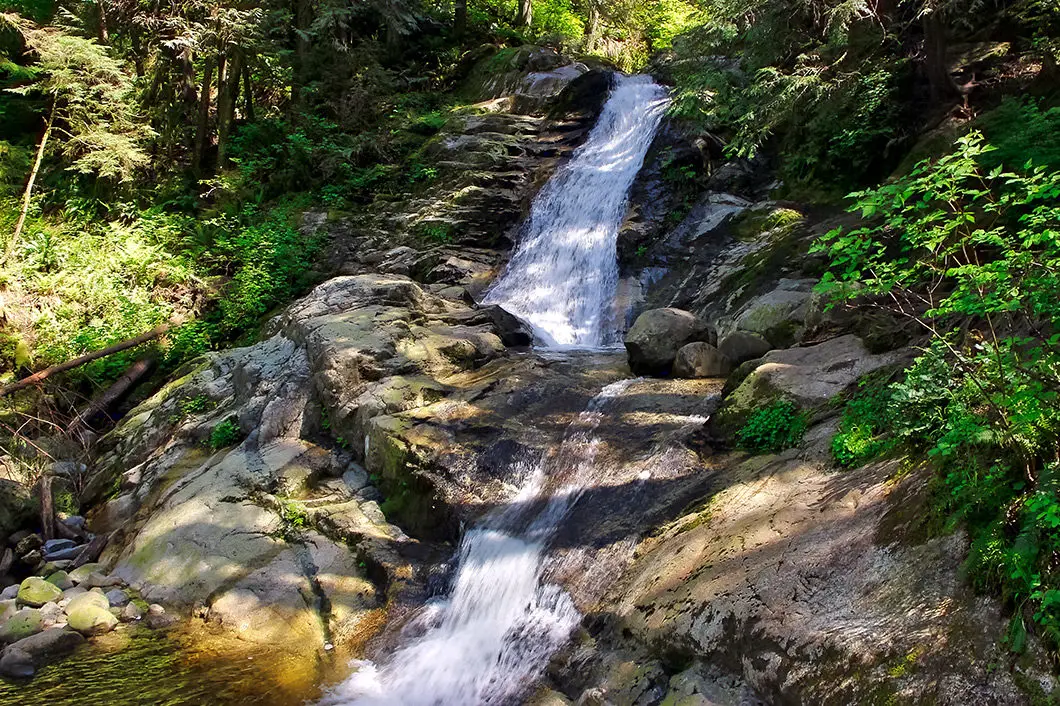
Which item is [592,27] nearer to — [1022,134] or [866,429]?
[1022,134]

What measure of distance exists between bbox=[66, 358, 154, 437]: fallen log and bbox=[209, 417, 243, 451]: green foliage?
369cm

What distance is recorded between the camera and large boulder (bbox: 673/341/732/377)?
857 cm

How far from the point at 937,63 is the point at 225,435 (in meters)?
11.7

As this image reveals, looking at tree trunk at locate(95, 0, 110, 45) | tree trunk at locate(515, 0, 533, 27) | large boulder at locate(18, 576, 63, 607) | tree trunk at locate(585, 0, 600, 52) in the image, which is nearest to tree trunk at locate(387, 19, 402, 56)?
tree trunk at locate(515, 0, 533, 27)

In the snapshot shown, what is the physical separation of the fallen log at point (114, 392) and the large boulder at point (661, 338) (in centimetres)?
996

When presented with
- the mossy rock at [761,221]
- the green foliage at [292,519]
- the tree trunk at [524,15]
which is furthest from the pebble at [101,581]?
the tree trunk at [524,15]

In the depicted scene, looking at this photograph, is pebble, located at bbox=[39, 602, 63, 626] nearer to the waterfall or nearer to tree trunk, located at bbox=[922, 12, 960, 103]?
the waterfall

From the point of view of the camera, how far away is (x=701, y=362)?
28.1ft

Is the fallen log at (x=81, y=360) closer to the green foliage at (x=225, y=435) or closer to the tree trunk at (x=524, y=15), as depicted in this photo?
the green foliage at (x=225, y=435)

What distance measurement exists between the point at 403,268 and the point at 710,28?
8.13m

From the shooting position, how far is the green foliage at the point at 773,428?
19.4 ft

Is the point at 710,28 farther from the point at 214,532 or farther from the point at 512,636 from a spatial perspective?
the point at 214,532

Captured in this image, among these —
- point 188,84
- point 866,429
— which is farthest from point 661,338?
point 188,84

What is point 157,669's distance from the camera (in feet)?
19.8
